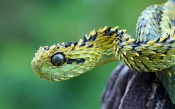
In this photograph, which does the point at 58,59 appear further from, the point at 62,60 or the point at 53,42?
the point at 53,42

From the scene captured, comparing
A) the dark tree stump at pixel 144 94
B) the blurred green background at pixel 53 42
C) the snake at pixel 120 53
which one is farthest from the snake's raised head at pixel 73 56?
the blurred green background at pixel 53 42

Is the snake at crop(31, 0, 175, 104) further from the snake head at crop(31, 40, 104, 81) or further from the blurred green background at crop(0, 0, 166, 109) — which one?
the blurred green background at crop(0, 0, 166, 109)

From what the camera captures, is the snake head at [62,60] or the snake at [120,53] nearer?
the snake at [120,53]

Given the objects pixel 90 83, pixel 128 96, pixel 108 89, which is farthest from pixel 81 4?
pixel 128 96

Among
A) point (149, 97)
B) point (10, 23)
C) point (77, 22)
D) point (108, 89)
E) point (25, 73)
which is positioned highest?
point (10, 23)

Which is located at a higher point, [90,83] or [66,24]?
[66,24]

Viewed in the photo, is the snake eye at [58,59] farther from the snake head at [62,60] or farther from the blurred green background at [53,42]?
the blurred green background at [53,42]

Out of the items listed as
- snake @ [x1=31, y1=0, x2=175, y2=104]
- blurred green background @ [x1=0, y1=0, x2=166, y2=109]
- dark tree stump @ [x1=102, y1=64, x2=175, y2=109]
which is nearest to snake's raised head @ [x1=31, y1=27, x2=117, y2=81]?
snake @ [x1=31, y1=0, x2=175, y2=104]

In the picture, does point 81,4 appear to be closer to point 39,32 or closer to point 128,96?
point 39,32
